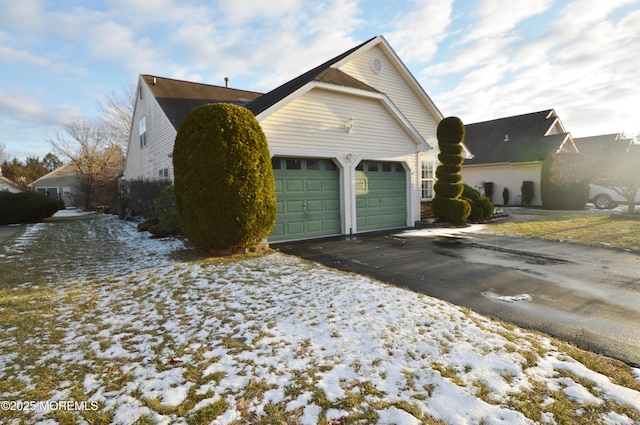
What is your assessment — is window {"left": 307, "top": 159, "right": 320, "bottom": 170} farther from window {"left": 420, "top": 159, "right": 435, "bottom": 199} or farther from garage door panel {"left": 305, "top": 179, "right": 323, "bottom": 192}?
window {"left": 420, "top": 159, "right": 435, "bottom": 199}

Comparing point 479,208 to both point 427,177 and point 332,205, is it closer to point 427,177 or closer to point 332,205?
point 427,177

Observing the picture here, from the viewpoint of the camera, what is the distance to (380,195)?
11828mm

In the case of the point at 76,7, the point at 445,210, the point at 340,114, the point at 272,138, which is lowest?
the point at 445,210

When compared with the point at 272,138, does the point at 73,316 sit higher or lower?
lower

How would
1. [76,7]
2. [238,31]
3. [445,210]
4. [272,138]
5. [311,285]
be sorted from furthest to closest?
[445,210] → [238,31] → [272,138] → [76,7] → [311,285]

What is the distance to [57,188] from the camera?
39.9m

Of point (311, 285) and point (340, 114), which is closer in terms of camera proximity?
point (311, 285)

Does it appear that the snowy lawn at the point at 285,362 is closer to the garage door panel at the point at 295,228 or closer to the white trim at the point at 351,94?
the garage door panel at the point at 295,228

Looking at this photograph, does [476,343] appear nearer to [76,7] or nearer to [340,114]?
[340,114]

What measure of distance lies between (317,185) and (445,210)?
5.63 m

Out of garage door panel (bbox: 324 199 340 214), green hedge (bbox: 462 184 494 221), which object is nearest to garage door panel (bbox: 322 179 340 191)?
garage door panel (bbox: 324 199 340 214)

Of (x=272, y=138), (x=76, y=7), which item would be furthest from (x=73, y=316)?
(x=76, y=7)

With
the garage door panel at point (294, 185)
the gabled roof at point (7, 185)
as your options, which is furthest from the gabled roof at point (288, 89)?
the gabled roof at point (7, 185)

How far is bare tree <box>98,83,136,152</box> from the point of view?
30547 mm
